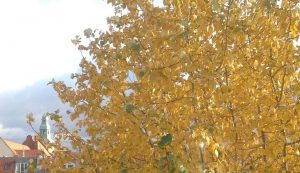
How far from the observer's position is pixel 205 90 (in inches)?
243

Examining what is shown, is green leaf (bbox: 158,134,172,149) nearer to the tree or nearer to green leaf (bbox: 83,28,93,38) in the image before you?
the tree

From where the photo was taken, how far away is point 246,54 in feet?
21.4

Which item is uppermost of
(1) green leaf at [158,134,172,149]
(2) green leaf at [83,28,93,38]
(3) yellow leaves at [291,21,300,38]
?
(2) green leaf at [83,28,93,38]

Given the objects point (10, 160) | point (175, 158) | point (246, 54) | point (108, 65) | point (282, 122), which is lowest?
point (175, 158)

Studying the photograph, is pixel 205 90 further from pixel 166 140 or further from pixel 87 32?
pixel 87 32

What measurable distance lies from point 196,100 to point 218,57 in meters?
0.61

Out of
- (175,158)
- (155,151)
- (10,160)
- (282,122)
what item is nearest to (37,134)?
(155,151)

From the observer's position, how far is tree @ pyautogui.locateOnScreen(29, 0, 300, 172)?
18.5ft

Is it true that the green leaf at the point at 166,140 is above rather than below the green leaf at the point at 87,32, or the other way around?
below

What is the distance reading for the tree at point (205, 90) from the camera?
5.64 metres

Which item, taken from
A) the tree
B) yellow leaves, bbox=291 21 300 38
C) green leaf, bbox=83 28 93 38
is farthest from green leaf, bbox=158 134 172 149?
green leaf, bbox=83 28 93 38

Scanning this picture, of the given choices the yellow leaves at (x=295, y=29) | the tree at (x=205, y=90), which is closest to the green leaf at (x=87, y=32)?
the tree at (x=205, y=90)

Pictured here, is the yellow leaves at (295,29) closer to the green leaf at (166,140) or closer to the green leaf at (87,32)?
the green leaf at (166,140)

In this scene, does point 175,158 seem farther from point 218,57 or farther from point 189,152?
point 218,57
